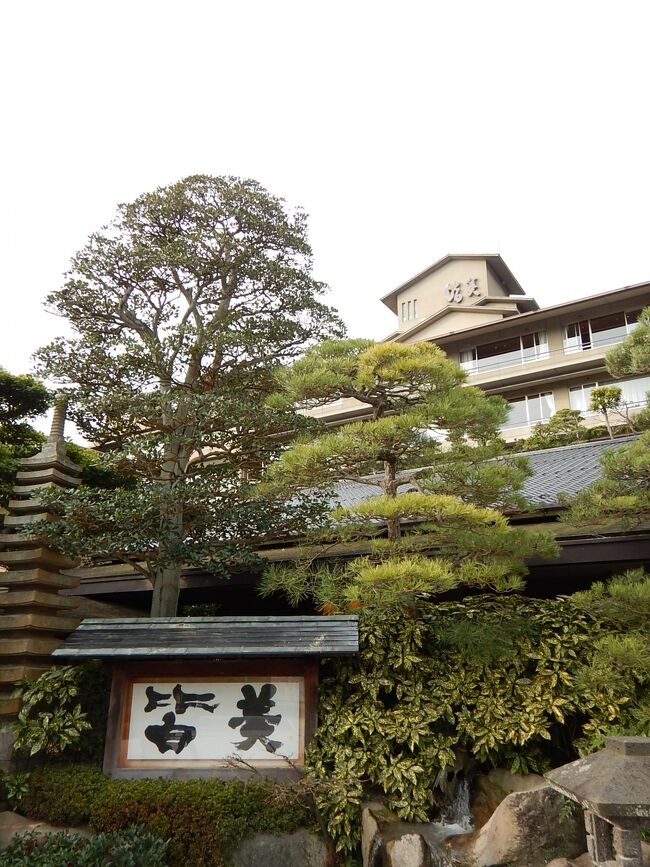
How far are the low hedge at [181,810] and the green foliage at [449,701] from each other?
2.09ft

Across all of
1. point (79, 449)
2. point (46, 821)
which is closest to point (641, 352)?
point (46, 821)

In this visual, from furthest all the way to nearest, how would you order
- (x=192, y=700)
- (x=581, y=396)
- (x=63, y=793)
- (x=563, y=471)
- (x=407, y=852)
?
(x=581, y=396) < (x=563, y=471) < (x=192, y=700) < (x=63, y=793) < (x=407, y=852)

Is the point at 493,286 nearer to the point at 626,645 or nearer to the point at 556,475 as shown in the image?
the point at 556,475

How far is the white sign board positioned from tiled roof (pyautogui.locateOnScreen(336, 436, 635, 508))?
2838 millimetres

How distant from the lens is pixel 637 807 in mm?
4125

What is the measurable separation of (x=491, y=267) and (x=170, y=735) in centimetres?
3135

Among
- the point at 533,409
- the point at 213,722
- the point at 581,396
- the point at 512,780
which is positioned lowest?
the point at 512,780

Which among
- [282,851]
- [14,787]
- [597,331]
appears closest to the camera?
[282,851]

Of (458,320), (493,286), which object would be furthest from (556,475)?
(493,286)

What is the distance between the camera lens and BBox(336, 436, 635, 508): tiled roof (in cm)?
902

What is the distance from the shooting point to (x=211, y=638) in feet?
23.6

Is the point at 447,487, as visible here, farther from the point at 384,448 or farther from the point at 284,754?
the point at 284,754

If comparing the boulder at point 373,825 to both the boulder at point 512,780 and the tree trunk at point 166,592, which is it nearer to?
the boulder at point 512,780

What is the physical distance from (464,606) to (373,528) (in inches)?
66.2
